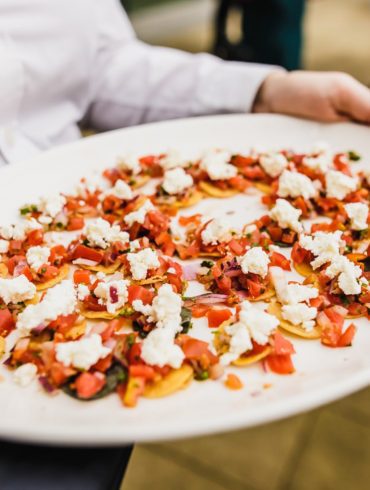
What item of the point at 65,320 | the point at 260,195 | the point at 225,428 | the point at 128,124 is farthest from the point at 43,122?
the point at 225,428

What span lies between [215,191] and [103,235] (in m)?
0.26

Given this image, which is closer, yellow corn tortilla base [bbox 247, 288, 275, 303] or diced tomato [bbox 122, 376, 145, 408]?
diced tomato [bbox 122, 376, 145, 408]

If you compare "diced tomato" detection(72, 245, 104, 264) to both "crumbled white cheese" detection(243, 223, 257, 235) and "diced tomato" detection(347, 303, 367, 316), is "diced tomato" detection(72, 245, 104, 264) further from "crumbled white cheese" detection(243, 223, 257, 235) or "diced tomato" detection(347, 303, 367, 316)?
"diced tomato" detection(347, 303, 367, 316)

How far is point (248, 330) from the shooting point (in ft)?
2.31

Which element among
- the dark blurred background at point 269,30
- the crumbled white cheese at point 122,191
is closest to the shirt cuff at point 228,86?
the crumbled white cheese at point 122,191

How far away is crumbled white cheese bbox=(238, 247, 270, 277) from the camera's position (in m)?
0.81

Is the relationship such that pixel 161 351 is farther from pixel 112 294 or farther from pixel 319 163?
pixel 319 163

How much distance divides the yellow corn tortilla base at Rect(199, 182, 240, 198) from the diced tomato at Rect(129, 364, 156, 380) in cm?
48

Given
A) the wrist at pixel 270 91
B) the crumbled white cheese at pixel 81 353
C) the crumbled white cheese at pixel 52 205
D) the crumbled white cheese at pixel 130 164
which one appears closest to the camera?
the crumbled white cheese at pixel 81 353

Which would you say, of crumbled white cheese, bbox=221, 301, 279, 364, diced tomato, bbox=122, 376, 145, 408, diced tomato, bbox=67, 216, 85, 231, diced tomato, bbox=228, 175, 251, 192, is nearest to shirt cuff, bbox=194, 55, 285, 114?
diced tomato, bbox=228, 175, 251, 192

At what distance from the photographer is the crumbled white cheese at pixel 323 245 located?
841 mm

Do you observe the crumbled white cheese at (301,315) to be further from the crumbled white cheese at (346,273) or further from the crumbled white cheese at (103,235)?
the crumbled white cheese at (103,235)

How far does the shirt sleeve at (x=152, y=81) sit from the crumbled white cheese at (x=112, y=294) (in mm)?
665

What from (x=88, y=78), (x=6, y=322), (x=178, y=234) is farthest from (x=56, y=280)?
(x=88, y=78)
